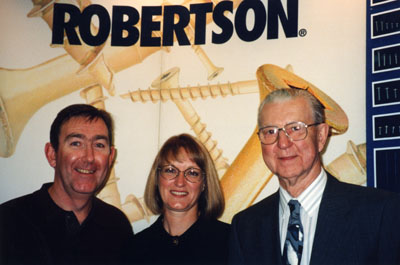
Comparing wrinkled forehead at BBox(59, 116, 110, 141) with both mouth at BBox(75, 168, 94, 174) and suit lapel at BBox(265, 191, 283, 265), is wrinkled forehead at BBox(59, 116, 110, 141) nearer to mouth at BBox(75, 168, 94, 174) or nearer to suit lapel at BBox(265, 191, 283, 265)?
mouth at BBox(75, 168, 94, 174)

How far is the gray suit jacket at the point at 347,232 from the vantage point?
1.73m

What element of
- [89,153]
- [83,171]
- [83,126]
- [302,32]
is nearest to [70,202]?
[83,171]

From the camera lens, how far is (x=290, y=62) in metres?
2.96

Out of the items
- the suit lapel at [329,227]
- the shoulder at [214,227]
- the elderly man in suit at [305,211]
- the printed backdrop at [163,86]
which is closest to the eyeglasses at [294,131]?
the elderly man in suit at [305,211]

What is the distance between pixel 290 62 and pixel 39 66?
194 centimetres

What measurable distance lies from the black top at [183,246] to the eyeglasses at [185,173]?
0.85 feet

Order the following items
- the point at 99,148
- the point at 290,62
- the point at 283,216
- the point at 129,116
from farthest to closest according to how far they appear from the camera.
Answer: the point at 129,116
the point at 290,62
the point at 99,148
the point at 283,216

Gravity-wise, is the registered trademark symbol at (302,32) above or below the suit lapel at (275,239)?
above

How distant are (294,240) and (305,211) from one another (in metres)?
0.15

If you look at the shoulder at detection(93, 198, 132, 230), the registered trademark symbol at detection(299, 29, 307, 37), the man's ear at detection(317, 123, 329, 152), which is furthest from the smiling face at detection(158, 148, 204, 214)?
the registered trademark symbol at detection(299, 29, 307, 37)

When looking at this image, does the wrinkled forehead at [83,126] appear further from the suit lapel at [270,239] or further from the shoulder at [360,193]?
Answer: the shoulder at [360,193]

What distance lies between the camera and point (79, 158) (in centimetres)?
244

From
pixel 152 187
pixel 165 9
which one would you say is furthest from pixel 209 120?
pixel 165 9

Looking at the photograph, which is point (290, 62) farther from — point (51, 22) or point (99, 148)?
point (51, 22)
